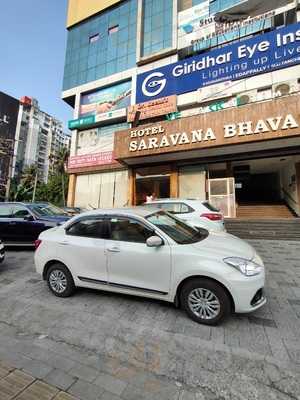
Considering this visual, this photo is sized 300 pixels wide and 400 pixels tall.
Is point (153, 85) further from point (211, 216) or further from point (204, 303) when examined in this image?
point (204, 303)

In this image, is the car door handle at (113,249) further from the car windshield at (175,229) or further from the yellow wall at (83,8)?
the yellow wall at (83,8)

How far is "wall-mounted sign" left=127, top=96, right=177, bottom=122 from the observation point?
57.7 feet

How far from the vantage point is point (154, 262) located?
10.4 ft

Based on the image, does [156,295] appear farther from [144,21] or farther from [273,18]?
[144,21]

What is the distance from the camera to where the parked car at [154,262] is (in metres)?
2.85

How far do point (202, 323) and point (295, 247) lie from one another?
6.55 meters

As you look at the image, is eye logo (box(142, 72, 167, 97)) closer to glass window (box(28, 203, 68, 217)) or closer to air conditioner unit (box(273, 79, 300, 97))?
air conditioner unit (box(273, 79, 300, 97))

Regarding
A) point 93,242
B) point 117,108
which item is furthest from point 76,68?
point 93,242

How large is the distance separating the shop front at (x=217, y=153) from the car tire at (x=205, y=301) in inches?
391

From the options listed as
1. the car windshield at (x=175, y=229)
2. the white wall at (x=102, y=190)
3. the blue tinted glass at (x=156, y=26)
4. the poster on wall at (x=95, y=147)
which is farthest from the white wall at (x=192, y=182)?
the blue tinted glass at (x=156, y=26)

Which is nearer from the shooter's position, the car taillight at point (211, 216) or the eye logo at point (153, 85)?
the car taillight at point (211, 216)

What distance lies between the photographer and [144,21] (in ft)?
69.5

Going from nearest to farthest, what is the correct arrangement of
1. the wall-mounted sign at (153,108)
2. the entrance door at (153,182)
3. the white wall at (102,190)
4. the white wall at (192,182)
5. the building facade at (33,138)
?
the white wall at (192,182) → the entrance door at (153,182) → the wall-mounted sign at (153,108) → the white wall at (102,190) → the building facade at (33,138)

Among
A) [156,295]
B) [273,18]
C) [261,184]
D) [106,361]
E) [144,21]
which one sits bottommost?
[106,361]
